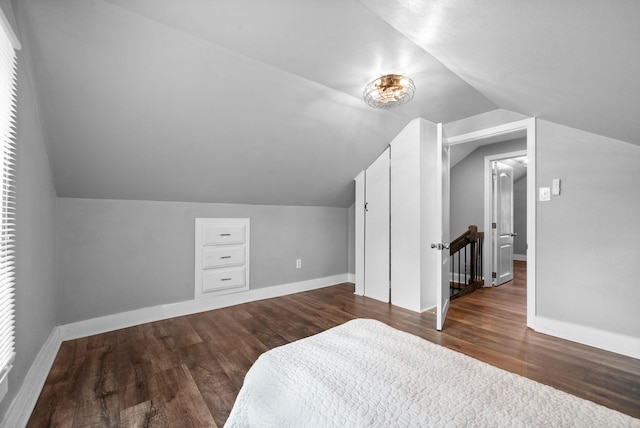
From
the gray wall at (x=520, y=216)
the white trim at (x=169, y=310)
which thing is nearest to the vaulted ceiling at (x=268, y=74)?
the white trim at (x=169, y=310)

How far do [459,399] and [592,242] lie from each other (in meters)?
2.45

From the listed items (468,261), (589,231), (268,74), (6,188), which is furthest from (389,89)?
(468,261)

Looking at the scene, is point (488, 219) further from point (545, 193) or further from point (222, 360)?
point (222, 360)

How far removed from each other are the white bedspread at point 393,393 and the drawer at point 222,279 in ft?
7.70

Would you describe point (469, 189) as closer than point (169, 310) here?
No

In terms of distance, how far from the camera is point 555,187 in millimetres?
2527

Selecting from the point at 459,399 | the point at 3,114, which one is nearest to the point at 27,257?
the point at 3,114

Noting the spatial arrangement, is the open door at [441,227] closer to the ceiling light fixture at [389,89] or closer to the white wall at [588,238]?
the ceiling light fixture at [389,89]

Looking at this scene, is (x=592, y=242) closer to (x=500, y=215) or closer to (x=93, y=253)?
(x=500, y=215)

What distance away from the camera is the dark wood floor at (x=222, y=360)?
5.13 ft

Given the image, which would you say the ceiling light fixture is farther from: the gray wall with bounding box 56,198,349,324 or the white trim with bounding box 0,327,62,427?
the white trim with bounding box 0,327,62,427

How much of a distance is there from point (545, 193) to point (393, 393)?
266 cm

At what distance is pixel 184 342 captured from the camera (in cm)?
238

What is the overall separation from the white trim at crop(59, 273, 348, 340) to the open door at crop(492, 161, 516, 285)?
2838mm
